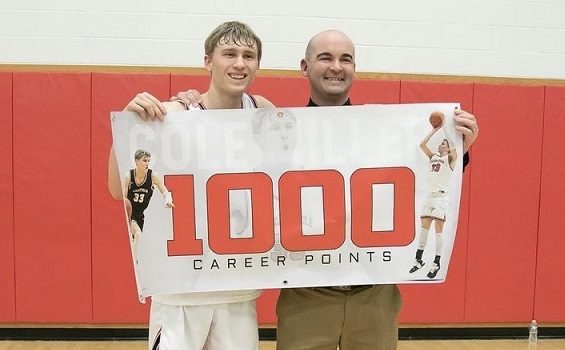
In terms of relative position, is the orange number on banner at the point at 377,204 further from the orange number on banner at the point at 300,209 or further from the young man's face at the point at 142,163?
the young man's face at the point at 142,163

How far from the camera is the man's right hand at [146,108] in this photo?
1819 millimetres

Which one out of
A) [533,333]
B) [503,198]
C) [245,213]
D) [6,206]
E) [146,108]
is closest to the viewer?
[146,108]

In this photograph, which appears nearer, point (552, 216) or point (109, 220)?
point (109, 220)

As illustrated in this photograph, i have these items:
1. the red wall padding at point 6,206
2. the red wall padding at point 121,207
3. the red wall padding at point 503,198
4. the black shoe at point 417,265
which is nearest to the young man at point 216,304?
the black shoe at point 417,265

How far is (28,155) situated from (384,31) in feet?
9.73

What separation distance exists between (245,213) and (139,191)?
0.41m

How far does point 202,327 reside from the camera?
1.84 m

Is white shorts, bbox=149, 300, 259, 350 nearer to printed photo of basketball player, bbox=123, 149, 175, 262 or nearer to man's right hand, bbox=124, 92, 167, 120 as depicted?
printed photo of basketball player, bbox=123, 149, 175, 262

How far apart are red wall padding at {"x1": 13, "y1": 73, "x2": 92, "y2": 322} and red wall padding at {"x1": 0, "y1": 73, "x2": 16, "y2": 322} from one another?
0.14 ft

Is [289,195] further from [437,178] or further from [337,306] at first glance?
[437,178]

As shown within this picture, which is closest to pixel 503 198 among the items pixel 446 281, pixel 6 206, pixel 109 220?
pixel 446 281

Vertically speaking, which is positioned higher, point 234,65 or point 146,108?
point 234,65

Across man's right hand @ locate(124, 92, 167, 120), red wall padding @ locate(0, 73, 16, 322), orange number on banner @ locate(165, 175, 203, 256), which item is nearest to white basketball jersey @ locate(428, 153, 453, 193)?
orange number on banner @ locate(165, 175, 203, 256)

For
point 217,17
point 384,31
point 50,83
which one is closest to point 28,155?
point 50,83
